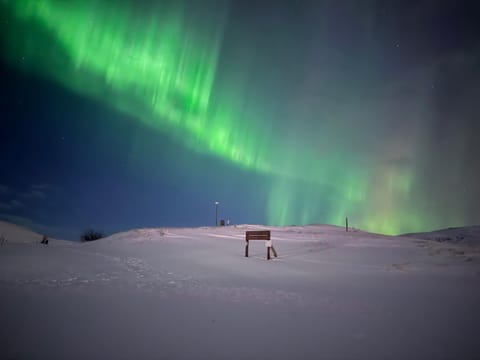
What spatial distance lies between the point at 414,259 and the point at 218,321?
46.7 feet

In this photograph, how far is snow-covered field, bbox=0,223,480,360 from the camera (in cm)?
447

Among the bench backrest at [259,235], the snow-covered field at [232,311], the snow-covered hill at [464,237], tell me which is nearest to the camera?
the snow-covered field at [232,311]

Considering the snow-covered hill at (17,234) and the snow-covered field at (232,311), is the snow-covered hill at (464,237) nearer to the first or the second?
the snow-covered field at (232,311)

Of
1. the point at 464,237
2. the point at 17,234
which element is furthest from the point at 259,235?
the point at 464,237

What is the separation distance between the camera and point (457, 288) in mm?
8891

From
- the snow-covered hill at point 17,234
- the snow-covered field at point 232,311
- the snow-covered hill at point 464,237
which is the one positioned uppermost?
the snow-covered hill at point 464,237

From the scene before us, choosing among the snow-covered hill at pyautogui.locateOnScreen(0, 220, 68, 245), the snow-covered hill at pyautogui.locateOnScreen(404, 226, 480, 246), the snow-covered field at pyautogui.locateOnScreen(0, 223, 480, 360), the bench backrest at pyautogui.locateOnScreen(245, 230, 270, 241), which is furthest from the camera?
the snow-covered hill at pyautogui.locateOnScreen(404, 226, 480, 246)

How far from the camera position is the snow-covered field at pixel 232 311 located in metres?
4.47

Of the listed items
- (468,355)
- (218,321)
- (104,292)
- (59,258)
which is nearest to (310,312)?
(218,321)

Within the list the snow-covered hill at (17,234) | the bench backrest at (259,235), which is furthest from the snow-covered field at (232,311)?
the snow-covered hill at (17,234)

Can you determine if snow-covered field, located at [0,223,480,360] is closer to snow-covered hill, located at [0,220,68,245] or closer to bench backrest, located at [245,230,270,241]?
bench backrest, located at [245,230,270,241]

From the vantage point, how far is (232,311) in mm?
6352

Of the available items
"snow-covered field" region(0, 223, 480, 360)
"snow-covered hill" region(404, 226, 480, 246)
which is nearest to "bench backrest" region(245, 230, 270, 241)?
"snow-covered field" region(0, 223, 480, 360)

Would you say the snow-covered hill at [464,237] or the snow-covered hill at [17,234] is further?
the snow-covered hill at [464,237]
